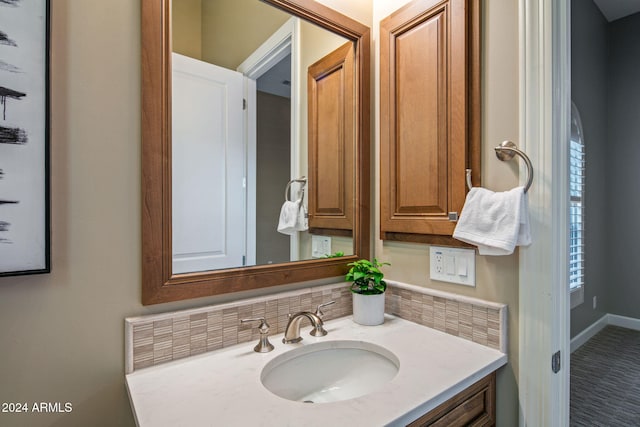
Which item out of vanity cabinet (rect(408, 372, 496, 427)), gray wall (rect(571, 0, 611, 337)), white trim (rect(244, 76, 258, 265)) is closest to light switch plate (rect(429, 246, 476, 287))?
vanity cabinet (rect(408, 372, 496, 427))

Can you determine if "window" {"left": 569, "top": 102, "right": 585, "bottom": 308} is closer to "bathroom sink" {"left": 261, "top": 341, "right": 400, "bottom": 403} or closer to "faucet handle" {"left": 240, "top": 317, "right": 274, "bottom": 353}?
"bathroom sink" {"left": 261, "top": 341, "right": 400, "bottom": 403}

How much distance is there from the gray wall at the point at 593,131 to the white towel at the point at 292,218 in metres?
2.70

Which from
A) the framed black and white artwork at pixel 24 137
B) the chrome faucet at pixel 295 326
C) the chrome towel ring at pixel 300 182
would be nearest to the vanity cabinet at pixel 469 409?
the chrome faucet at pixel 295 326

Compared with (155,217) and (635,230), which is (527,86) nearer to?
(155,217)

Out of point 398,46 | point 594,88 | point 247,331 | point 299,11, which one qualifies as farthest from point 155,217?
point 594,88

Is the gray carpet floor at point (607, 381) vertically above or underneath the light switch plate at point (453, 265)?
underneath

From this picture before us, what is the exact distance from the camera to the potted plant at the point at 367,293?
1250mm

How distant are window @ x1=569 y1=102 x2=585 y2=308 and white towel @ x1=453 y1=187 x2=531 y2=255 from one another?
2.23 meters

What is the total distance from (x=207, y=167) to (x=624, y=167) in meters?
3.94

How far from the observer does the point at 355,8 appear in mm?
1427

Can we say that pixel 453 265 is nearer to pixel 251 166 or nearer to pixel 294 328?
pixel 294 328

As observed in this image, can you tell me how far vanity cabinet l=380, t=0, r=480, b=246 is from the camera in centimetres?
111

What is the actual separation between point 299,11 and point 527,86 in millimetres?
854

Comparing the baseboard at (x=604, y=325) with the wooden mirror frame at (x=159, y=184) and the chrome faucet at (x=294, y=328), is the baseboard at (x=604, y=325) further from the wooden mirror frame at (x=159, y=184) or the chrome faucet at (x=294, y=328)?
the wooden mirror frame at (x=159, y=184)
